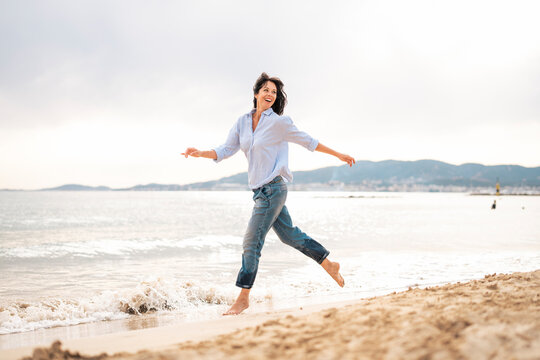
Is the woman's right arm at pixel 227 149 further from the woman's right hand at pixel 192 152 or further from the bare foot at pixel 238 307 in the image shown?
the bare foot at pixel 238 307

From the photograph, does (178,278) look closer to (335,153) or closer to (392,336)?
(335,153)

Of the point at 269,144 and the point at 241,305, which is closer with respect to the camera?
the point at 269,144

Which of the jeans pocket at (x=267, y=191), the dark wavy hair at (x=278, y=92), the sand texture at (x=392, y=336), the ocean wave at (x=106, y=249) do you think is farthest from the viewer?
the ocean wave at (x=106, y=249)

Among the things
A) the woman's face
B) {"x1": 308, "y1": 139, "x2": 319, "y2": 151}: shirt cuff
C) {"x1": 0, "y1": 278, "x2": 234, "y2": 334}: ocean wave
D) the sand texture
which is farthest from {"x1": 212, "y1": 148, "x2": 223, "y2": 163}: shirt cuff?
the sand texture

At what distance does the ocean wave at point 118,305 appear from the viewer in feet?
14.7

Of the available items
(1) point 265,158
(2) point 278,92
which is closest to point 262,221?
Answer: (1) point 265,158

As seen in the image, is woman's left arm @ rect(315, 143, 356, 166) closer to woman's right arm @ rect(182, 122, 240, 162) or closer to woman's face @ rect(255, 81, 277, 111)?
woman's face @ rect(255, 81, 277, 111)

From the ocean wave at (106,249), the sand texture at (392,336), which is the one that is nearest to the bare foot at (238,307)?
the sand texture at (392,336)

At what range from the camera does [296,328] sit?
2.83 m

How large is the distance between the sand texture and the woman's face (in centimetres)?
212

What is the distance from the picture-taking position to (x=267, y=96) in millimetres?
4320

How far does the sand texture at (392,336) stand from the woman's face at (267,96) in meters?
2.12

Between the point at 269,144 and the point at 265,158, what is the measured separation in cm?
14

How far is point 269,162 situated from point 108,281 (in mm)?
5159
